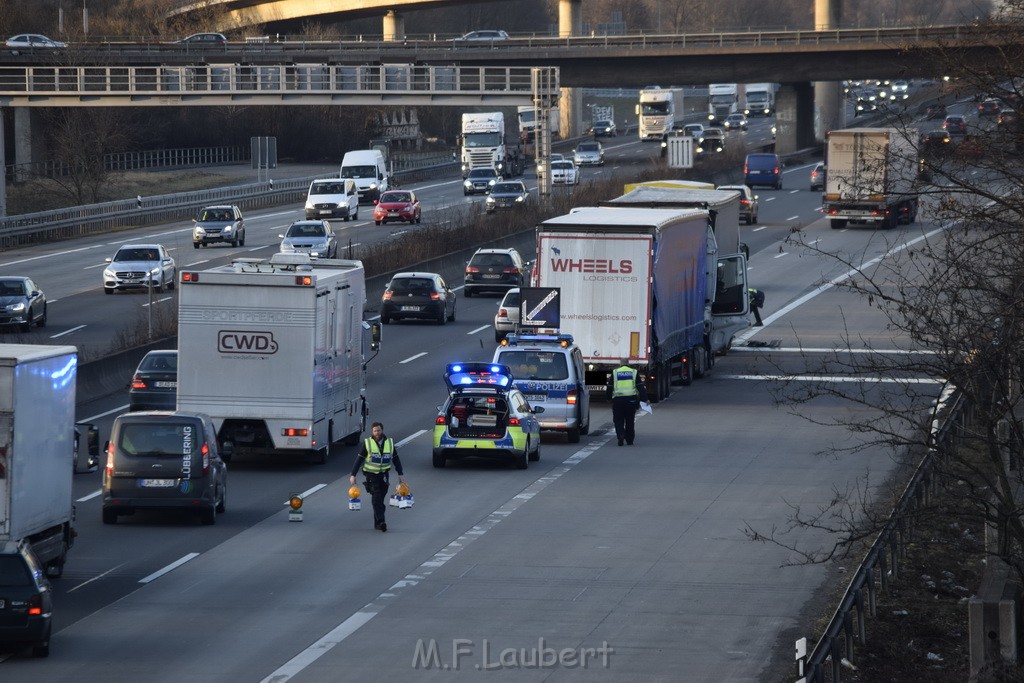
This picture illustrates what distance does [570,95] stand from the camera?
134750 millimetres

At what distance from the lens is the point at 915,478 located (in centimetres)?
2027

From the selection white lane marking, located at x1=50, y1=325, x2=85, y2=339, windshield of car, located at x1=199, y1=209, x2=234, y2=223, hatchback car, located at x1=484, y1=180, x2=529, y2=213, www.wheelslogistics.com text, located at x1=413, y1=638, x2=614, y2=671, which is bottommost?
white lane marking, located at x1=50, y1=325, x2=85, y2=339

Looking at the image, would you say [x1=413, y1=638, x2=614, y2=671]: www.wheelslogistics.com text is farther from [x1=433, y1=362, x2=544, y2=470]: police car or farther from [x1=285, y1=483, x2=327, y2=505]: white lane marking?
[x1=433, y1=362, x2=544, y2=470]: police car

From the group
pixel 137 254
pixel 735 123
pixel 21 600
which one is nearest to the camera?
pixel 21 600

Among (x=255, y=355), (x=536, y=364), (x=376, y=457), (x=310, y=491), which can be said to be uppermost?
(x=255, y=355)

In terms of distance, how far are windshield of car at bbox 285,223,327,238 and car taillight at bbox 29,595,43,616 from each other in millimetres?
43410

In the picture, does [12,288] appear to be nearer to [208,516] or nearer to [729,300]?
[729,300]

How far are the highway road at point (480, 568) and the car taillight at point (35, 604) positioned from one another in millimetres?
542

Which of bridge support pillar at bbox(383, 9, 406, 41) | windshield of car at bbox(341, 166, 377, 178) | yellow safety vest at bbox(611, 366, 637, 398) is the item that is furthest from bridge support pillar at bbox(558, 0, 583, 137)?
yellow safety vest at bbox(611, 366, 637, 398)

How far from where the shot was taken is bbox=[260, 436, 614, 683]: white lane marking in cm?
1562

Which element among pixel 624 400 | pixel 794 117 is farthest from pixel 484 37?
pixel 624 400

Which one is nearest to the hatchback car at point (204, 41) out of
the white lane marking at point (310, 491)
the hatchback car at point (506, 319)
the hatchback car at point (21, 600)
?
the hatchback car at point (506, 319)

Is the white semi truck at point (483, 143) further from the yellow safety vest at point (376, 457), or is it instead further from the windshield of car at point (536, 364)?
the yellow safety vest at point (376, 457)

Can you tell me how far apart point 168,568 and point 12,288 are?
2563 cm
